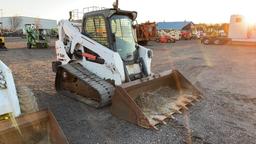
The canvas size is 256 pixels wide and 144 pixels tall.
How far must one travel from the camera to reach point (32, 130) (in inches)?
134

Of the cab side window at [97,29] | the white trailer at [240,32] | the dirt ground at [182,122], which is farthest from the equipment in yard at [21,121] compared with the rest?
the white trailer at [240,32]

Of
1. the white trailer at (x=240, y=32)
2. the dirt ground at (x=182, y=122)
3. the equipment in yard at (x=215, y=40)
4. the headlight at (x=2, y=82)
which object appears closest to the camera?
the headlight at (x=2, y=82)

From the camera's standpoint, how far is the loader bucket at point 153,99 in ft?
16.5

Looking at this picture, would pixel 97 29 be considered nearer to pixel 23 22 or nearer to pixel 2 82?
pixel 2 82

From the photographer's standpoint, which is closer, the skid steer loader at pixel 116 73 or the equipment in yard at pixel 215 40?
the skid steer loader at pixel 116 73

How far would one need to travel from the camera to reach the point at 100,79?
6.27m

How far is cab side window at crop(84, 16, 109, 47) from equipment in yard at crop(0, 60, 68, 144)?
313 cm

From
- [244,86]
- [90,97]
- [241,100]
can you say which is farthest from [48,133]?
[244,86]

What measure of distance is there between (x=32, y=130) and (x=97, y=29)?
3.77m

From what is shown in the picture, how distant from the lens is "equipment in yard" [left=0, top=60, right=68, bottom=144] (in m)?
3.07

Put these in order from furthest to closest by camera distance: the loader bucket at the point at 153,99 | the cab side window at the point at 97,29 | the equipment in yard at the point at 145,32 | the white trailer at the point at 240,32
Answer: the white trailer at the point at 240,32
the equipment in yard at the point at 145,32
the cab side window at the point at 97,29
the loader bucket at the point at 153,99

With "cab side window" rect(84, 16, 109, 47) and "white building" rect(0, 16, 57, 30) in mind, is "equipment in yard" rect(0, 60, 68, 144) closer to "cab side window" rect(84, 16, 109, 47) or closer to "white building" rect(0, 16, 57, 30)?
"cab side window" rect(84, 16, 109, 47)

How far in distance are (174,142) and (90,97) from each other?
2658mm

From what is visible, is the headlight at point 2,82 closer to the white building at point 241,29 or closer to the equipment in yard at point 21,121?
the equipment in yard at point 21,121
